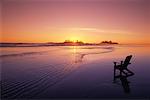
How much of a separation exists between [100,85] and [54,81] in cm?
202

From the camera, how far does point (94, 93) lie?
778 centimetres

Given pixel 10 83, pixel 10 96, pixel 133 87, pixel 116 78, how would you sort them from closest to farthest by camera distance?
pixel 10 96 → pixel 133 87 → pixel 10 83 → pixel 116 78

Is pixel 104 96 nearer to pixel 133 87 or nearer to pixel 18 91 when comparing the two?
pixel 133 87

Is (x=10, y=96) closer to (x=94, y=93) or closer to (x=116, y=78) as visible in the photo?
(x=94, y=93)

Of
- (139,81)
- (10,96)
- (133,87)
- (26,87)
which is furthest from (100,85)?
(10,96)

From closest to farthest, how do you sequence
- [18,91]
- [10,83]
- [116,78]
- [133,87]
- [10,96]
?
[10,96]
[18,91]
[133,87]
[10,83]
[116,78]

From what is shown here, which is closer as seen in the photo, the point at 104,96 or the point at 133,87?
the point at 104,96

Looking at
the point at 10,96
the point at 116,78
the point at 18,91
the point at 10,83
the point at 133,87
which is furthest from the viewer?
the point at 116,78

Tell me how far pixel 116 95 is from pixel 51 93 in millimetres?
2112

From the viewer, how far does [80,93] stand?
25.7ft

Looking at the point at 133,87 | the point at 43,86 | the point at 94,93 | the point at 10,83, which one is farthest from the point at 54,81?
the point at 133,87

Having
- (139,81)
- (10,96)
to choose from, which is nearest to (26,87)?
(10,96)

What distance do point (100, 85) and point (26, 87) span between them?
2776mm

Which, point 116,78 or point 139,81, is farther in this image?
point 116,78
